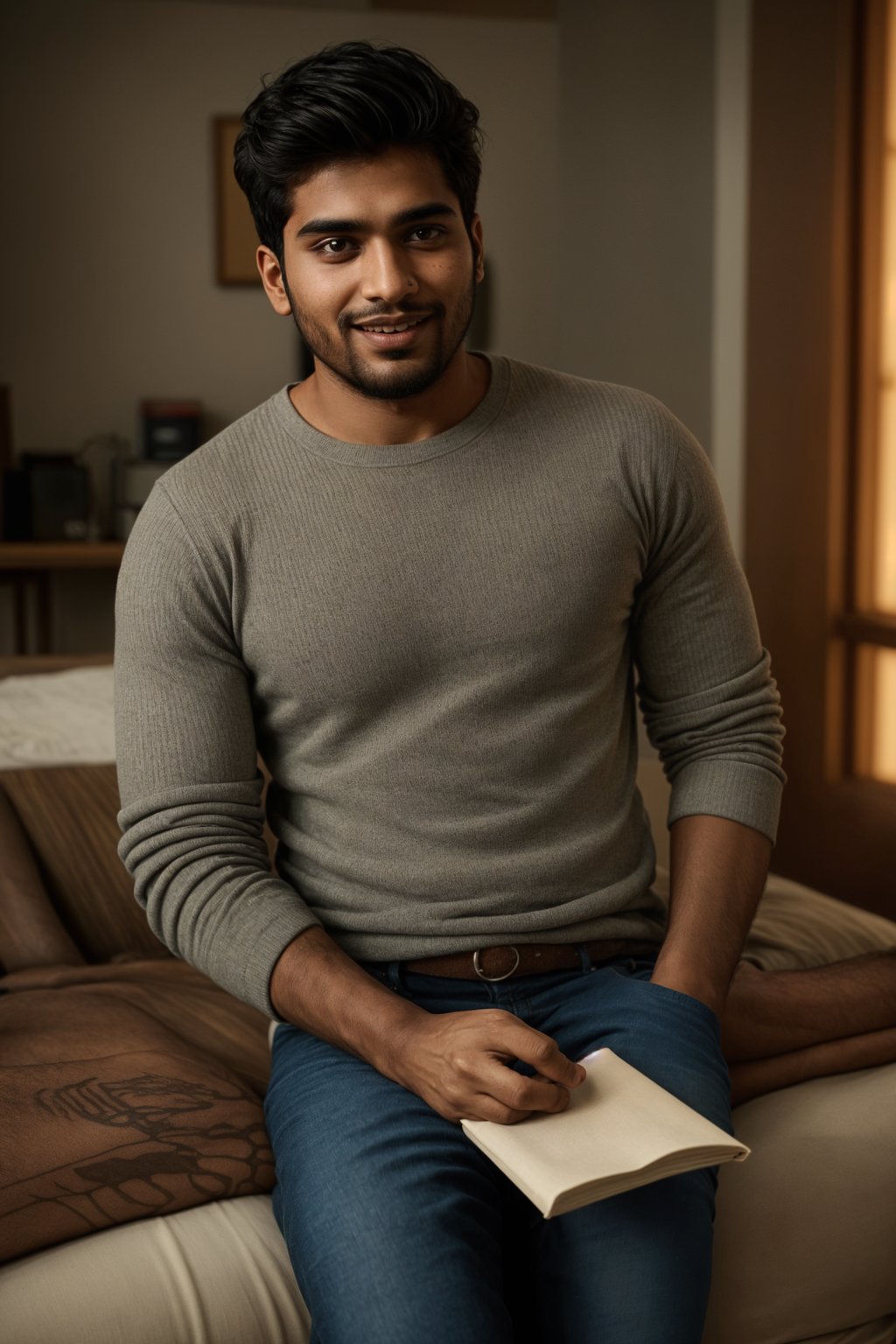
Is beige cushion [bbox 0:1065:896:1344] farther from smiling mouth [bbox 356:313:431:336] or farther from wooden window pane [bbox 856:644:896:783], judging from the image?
wooden window pane [bbox 856:644:896:783]

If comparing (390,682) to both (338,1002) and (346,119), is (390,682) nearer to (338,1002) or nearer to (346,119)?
(338,1002)

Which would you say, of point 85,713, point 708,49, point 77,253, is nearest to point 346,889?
point 85,713

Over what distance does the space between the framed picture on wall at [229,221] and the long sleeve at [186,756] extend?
3971mm

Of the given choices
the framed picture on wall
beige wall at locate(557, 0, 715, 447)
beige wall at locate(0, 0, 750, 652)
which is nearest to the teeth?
beige wall at locate(557, 0, 715, 447)

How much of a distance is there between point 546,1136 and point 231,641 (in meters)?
0.54

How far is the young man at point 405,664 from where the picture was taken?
49.4 inches

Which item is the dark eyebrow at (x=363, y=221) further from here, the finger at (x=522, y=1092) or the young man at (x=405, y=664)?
the finger at (x=522, y=1092)

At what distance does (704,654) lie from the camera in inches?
55.0

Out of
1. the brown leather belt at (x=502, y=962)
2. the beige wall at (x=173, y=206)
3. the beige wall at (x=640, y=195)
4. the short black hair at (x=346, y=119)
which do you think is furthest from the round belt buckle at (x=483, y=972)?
the beige wall at (x=173, y=206)

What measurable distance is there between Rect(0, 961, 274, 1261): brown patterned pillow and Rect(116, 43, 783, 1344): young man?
0.09m

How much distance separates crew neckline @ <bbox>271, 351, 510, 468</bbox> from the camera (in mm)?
1331

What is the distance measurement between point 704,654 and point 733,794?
5.5 inches

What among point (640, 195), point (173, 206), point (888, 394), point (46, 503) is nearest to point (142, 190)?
point (173, 206)

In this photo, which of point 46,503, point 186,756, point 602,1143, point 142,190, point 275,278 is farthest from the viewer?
point 142,190
